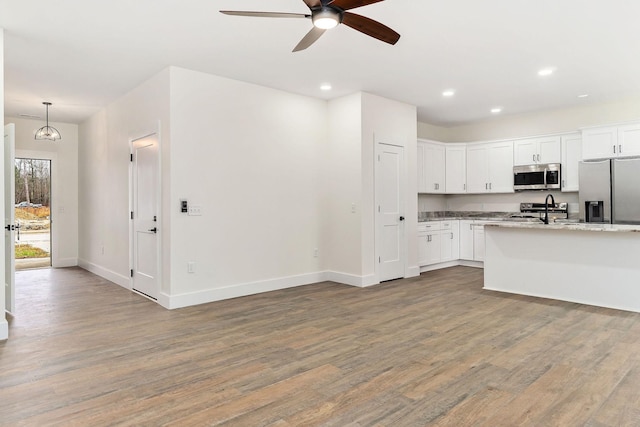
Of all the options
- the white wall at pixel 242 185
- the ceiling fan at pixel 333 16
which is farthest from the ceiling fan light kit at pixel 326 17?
the white wall at pixel 242 185

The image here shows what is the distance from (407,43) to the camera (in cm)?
406

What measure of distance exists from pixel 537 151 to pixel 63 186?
886cm

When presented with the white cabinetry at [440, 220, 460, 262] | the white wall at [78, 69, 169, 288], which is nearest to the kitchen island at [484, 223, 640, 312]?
the white cabinetry at [440, 220, 460, 262]

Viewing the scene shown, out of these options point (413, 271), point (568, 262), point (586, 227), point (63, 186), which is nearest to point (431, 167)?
point (413, 271)

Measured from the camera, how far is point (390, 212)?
6293 millimetres

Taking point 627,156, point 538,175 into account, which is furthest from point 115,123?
point 627,156

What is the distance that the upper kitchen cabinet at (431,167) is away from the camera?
7.53 meters

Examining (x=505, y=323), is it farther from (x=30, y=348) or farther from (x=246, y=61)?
(x=30, y=348)

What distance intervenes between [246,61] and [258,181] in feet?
5.14

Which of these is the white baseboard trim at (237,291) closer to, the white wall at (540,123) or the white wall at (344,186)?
the white wall at (344,186)

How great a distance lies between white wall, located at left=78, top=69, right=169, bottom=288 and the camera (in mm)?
4980

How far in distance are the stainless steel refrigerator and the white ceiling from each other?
1074 mm

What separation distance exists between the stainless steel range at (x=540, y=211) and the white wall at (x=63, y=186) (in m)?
8.52

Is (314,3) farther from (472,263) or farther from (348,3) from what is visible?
(472,263)
